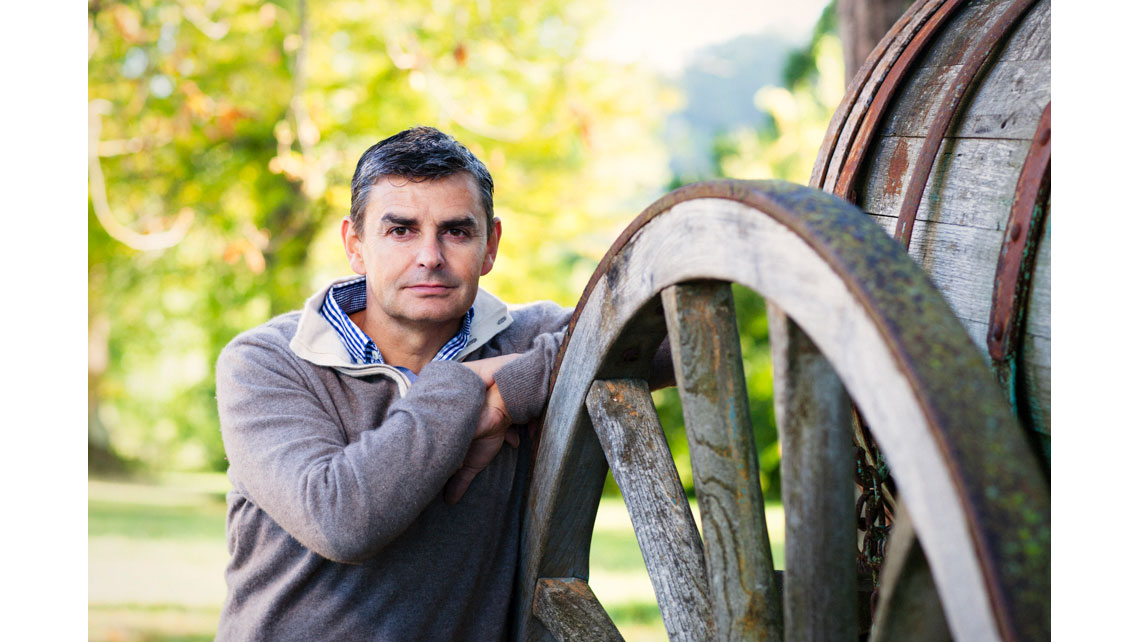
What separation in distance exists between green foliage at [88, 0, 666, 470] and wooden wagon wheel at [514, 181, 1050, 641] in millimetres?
4591

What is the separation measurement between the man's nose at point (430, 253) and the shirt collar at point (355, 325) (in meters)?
0.19

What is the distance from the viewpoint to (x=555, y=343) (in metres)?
1.97

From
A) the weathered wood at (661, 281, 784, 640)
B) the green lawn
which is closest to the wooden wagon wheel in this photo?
the weathered wood at (661, 281, 784, 640)

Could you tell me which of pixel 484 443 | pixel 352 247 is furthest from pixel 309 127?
pixel 484 443

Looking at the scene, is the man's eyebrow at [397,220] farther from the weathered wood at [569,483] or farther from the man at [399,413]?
the weathered wood at [569,483]

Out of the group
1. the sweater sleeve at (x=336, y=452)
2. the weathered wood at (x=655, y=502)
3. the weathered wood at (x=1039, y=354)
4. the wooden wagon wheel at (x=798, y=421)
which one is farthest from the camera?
the sweater sleeve at (x=336, y=452)

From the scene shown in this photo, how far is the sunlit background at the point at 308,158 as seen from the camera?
649 centimetres

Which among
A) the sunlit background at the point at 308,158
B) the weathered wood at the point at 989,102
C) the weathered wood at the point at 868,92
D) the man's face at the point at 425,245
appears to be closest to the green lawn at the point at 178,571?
the sunlit background at the point at 308,158

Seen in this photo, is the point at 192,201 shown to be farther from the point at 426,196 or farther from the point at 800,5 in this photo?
the point at 800,5

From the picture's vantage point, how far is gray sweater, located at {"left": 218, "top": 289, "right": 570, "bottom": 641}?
1.66 m

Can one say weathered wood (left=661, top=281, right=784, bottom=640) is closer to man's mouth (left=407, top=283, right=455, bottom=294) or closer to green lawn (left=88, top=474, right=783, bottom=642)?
man's mouth (left=407, top=283, right=455, bottom=294)

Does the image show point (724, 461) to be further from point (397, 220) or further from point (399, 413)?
point (397, 220)

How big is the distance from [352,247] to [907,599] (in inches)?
58.3

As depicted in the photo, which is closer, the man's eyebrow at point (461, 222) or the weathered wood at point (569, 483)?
the weathered wood at point (569, 483)
